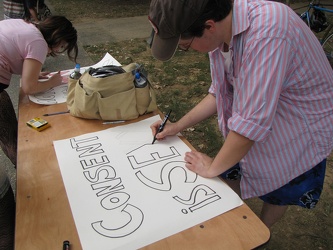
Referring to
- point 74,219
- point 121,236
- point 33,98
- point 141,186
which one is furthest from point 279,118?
point 33,98

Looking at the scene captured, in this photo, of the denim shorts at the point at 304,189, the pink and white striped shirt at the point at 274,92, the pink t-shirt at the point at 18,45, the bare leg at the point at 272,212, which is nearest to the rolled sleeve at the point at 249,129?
the pink and white striped shirt at the point at 274,92

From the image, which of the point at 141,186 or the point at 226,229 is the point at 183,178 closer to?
the point at 141,186

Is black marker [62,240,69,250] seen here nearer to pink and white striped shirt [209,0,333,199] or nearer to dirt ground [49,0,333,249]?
pink and white striped shirt [209,0,333,199]

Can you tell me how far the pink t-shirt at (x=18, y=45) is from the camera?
197 centimetres

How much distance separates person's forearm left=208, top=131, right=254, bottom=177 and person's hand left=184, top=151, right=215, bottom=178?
43 mm

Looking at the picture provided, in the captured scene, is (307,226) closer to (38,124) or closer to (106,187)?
(106,187)

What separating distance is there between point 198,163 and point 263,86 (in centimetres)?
49

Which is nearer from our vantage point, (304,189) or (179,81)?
(304,189)

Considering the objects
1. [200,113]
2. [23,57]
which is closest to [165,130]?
[200,113]

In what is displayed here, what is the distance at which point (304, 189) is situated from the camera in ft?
4.39

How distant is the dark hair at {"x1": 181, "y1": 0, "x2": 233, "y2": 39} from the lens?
0.94 m

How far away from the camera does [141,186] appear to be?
1210mm

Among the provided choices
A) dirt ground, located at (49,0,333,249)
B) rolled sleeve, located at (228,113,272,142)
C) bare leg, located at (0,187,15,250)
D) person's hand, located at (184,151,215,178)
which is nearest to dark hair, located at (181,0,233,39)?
rolled sleeve, located at (228,113,272,142)

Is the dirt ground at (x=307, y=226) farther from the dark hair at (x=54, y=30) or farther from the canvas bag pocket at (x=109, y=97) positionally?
the dark hair at (x=54, y=30)
